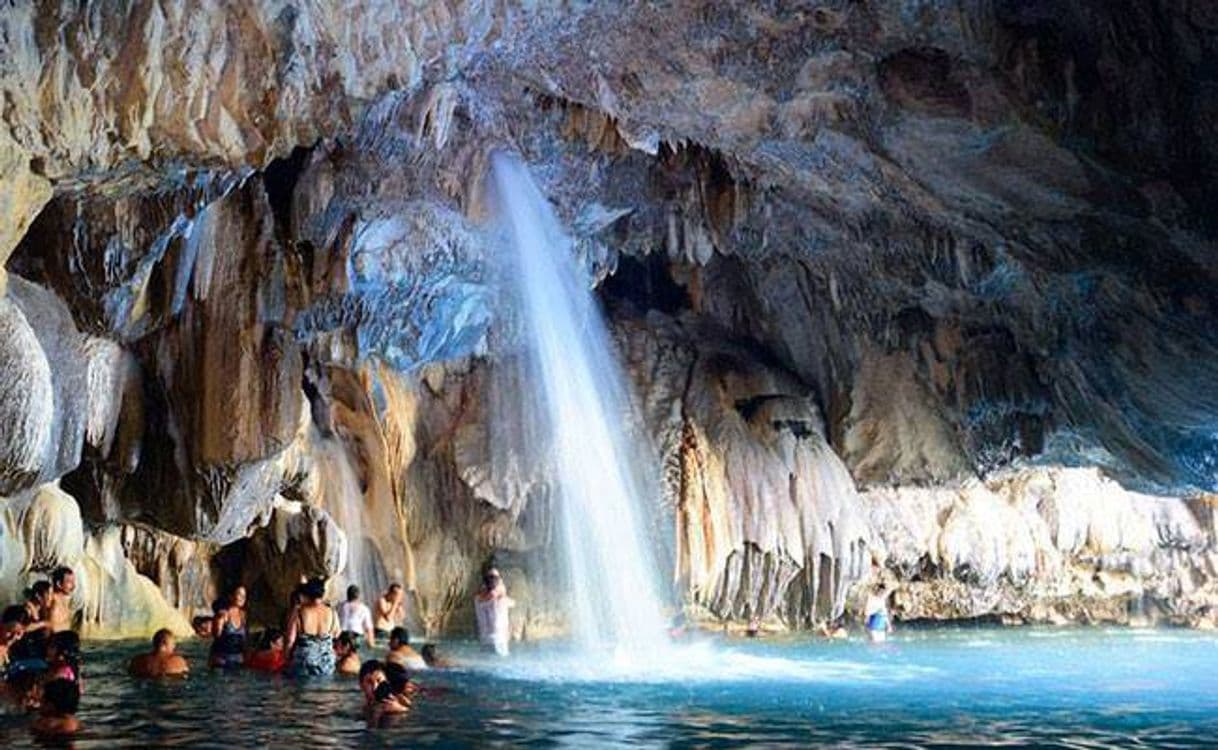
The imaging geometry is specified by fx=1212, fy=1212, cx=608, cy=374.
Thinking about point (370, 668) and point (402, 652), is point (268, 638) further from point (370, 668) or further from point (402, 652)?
point (370, 668)

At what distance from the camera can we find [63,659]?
703 cm

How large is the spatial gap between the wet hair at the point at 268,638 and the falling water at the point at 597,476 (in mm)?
4393

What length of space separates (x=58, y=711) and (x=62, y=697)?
8cm

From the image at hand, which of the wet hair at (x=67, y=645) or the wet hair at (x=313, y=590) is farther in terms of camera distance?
the wet hair at (x=313, y=590)

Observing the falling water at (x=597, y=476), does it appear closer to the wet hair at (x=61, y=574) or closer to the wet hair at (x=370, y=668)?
the wet hair at (x=61, y=574)

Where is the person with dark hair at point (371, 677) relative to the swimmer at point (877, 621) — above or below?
below

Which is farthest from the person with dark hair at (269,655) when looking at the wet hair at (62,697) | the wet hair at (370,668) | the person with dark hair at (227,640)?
the wet hair at (62,697)

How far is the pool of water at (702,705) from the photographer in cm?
655

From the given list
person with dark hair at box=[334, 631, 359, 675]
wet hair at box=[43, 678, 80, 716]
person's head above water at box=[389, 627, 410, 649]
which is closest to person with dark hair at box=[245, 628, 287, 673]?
person with dark hair at box=[334, 631, 359, 675]

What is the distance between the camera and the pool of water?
21.5ft

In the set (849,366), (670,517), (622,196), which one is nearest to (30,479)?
(622,196)

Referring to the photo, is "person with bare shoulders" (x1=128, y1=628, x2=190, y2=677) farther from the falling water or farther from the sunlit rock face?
the falling water

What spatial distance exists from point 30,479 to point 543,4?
4.39 meters

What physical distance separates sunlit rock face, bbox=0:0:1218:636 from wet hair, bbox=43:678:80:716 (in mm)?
1503
